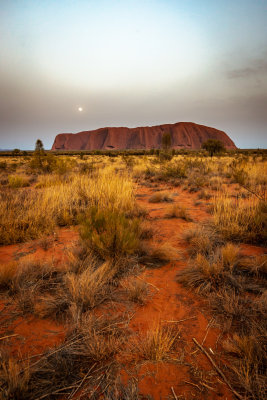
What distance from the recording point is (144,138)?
11831 cm

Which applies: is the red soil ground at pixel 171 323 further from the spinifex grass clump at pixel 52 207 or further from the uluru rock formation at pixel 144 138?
the uluru rock formation at pixel 144 138

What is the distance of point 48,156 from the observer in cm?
1066

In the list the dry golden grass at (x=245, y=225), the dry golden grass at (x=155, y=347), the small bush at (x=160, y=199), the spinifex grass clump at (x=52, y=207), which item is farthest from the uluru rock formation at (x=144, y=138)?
the dry golden grass at (x=155, y=347)

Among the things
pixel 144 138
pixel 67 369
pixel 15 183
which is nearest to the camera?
pixel 67 369

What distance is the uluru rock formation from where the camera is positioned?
116m

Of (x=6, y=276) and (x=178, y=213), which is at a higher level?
(x=178, y=213)

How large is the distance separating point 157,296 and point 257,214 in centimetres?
236

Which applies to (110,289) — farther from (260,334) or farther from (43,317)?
(260,334)

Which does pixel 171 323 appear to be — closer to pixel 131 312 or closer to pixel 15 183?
pixel 131 312

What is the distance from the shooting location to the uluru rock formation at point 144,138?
11625cm

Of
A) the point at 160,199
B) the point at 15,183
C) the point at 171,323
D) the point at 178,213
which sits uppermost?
the point at 15,183

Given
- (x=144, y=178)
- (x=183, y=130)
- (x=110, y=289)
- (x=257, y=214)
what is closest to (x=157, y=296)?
(x=110, y=289)

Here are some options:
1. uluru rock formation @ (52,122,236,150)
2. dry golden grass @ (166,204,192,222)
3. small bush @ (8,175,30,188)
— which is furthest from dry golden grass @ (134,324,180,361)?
uluru rock formation @ (52,122,236,150)

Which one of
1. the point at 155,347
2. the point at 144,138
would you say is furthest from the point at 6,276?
the point at 144,138
